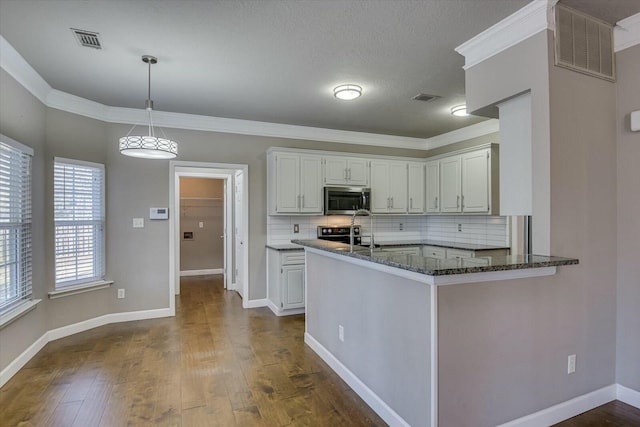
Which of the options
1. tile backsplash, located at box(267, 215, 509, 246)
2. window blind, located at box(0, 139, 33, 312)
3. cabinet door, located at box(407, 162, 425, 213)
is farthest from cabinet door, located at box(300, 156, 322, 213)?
window blind, located at box(0, 139, 33, 312)

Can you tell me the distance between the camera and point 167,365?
3.10 meters

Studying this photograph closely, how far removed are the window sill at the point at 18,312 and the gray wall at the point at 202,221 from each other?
421 cm

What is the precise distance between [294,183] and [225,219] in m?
2.32

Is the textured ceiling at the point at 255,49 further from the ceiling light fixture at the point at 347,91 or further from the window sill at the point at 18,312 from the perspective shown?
the window sill at the point at 18,312

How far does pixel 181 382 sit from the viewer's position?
9.14 ft

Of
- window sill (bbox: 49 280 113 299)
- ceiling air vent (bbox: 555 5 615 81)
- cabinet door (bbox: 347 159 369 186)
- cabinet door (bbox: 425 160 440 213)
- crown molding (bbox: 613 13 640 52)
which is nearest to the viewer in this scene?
ceiling air vent (bbox: 555 5 615 81)

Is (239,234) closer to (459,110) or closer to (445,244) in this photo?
(445,244)

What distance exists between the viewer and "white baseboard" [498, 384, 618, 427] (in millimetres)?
2109

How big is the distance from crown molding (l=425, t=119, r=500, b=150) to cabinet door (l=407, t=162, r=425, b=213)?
533 mm

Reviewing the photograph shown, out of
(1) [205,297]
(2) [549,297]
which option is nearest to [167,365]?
(1) [205,297]

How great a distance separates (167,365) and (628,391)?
355cm

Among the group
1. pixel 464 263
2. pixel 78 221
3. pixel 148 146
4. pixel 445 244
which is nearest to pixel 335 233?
pixel 445 244

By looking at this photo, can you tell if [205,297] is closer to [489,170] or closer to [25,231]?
[25,231]

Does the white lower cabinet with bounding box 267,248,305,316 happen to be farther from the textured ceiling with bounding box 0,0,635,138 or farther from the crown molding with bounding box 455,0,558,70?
the crown molding with bounding box 455,0,558,70
